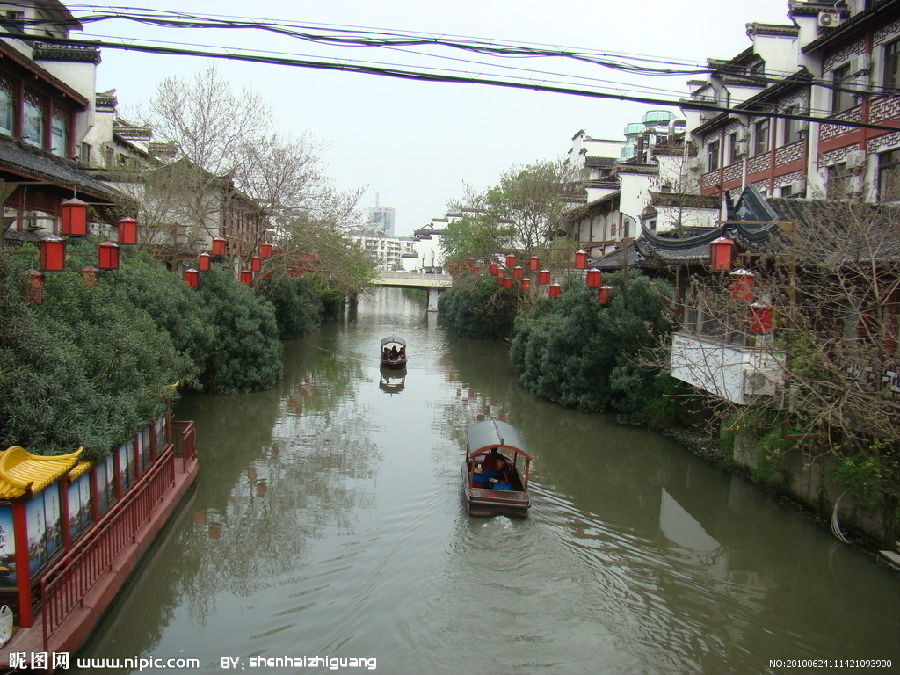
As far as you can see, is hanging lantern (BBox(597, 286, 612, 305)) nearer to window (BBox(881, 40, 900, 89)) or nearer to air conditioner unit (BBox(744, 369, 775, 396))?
air conditioner unit (BBox(744, 369, 775, 396))

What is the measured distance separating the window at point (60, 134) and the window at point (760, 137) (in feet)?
74.9

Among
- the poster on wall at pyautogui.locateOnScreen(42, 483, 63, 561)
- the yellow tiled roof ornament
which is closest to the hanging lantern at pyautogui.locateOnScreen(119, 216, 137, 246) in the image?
the poster on wall at pyautogui.locateOnScreen(42, 483, 63, 561)

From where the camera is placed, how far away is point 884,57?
1853cm

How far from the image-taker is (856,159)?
1897cm

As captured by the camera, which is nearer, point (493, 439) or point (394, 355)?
point (493, 439)

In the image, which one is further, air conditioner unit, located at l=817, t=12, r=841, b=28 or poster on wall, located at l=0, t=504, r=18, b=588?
air conditioner unit, located at l=817, t=12, r=841, b=28

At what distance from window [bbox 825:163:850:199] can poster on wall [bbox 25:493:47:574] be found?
51.8 feet

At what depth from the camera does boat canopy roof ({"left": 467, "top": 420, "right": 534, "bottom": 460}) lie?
50.0ft

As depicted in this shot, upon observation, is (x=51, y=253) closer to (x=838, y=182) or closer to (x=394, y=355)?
(x=838, y=182)

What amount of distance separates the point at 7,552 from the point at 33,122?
52.6 ft

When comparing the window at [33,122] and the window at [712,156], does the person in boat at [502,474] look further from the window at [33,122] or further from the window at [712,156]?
the window at [712,156]

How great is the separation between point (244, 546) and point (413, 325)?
175 ft

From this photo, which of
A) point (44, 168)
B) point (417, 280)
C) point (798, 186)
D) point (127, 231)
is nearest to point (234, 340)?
point (44, 168)

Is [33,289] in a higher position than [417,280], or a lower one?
lower
